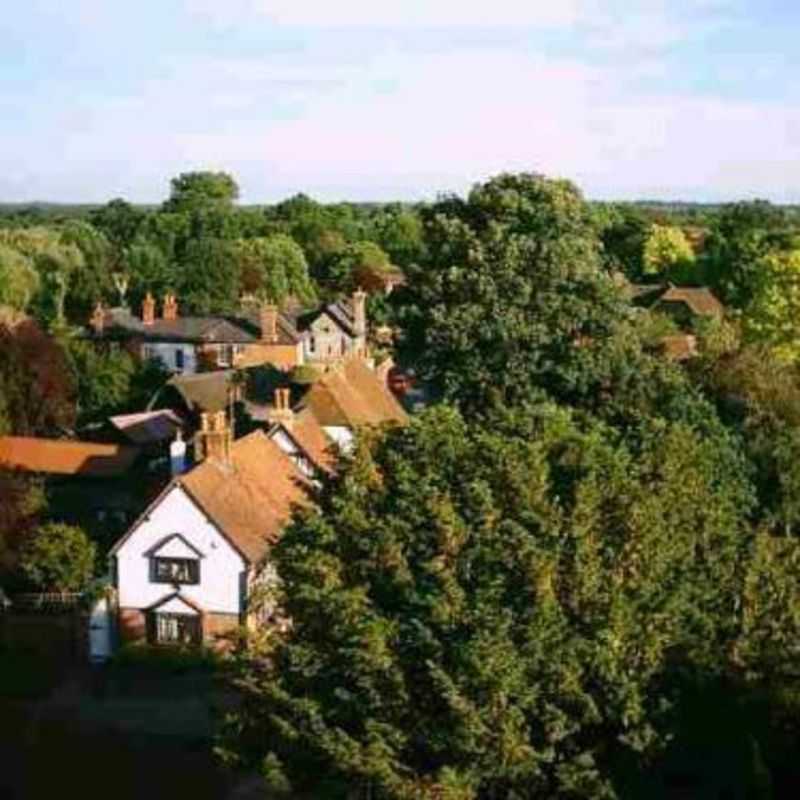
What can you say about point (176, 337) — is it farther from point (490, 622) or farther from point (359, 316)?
point (490, 622)

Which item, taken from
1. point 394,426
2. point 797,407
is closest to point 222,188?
point 797,407

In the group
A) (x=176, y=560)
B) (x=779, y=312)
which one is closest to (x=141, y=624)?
(x=176, y=560)

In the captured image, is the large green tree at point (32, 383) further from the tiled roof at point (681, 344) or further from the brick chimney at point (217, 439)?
the tiled roof at point (681, 344)

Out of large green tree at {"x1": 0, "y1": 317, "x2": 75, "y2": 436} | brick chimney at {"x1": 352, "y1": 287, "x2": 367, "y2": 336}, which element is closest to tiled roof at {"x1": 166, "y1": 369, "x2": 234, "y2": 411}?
large green tree at {"x1": 0, "y1": 317, "x2": 75, "y2": 436}

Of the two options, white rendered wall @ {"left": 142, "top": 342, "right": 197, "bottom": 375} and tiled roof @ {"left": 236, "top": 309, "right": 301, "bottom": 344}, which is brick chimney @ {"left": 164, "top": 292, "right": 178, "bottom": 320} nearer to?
white rendered wall @ {"left": 142, "top": 342, "right": 197, "bottom": 375}

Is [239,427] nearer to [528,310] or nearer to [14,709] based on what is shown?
[528,310]

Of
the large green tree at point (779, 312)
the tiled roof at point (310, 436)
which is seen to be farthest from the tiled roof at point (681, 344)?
the tiled roof at point (310, 436)
